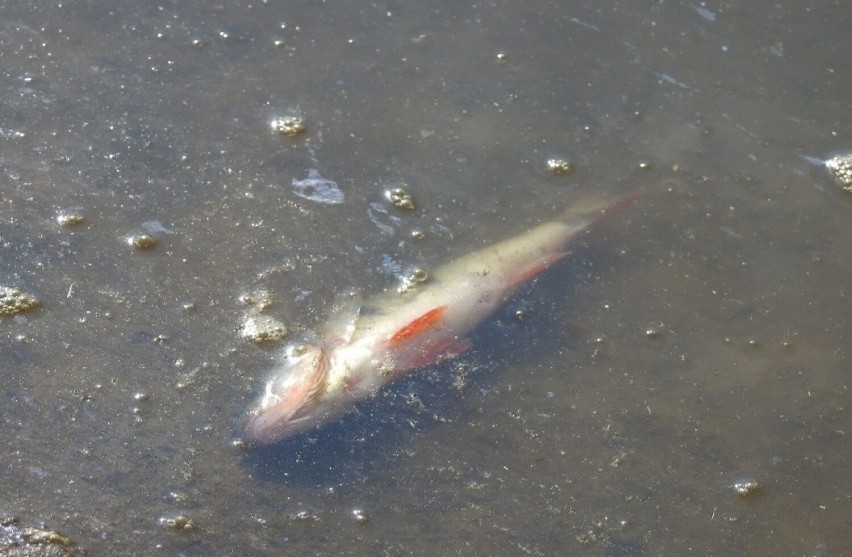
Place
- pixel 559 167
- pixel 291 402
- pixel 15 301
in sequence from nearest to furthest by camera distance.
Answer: pixel 291 402, pixel 15 301, pixel 559 167

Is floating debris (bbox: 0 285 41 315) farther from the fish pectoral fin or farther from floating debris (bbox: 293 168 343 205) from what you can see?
the fish pectoral fin

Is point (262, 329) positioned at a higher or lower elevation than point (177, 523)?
higher

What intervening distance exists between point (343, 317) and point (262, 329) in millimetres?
274

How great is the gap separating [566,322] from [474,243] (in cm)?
45

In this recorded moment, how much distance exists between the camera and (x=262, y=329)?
3.05m

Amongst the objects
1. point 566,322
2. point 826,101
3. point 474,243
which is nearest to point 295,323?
point 474,243

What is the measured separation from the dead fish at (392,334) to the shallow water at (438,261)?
6cm

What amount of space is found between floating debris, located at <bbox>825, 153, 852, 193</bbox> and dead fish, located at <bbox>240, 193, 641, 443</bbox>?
100 cm

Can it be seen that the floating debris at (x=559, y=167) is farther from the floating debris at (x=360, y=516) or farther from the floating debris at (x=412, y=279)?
the floating debris at (x=360, y=516)

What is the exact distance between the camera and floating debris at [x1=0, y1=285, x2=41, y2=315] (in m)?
3.02

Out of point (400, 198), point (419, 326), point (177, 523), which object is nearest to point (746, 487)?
point (419, 326)

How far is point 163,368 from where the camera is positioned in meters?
2.96

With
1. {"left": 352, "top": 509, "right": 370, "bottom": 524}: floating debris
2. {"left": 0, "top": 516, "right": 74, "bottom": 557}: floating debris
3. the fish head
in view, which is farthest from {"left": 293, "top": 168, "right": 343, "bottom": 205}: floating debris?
{"left": 0, "top": 516, "right": 74, "bottom": 557}: floating debris

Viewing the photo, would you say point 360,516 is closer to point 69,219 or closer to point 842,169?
point 69,219
